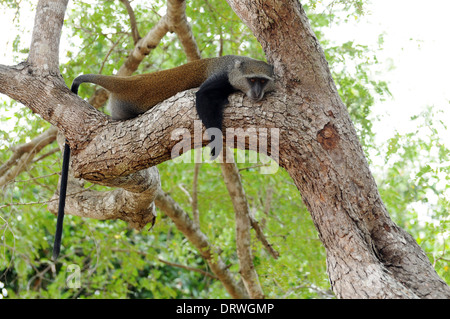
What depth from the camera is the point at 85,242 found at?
819 centimetres

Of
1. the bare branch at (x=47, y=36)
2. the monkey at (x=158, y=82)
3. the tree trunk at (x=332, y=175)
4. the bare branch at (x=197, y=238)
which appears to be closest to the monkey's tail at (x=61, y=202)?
the monkey at (x=158, y=82)

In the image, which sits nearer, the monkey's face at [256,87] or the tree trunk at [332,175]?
the tree trunk at [332,175]

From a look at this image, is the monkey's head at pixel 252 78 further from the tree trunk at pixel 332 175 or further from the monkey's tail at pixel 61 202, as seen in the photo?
the monkey's tail at pixel 61 202

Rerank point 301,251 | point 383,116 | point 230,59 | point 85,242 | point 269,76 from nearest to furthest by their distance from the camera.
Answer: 1. point 269,76
2. point 230,59
3. point 383,116
4. point 301,251
5. point 85,242

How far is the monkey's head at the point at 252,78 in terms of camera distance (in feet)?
10.8

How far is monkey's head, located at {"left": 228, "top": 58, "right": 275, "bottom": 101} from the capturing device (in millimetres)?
3287

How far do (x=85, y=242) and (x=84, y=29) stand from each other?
393cm

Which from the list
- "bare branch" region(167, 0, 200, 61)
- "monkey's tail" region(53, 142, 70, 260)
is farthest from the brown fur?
"bare branch" region(167, 0, 200, 61)

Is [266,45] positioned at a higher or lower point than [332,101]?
higher

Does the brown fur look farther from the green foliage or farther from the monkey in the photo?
the green foliage

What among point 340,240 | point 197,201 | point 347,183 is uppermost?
point 197,201

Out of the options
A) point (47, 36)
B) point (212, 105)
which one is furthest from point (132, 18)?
point (212, 105)

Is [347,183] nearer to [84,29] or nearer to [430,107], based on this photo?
[430,107]
